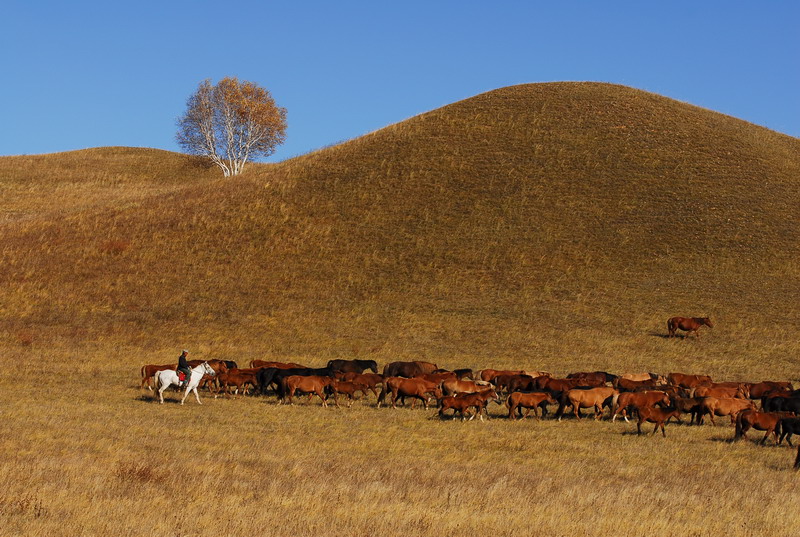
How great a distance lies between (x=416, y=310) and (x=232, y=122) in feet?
181

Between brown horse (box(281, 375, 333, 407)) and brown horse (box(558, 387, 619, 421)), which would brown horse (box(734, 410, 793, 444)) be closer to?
brown horse (box(558, 387, 619, 421))

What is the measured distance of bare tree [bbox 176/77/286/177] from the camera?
8888cm

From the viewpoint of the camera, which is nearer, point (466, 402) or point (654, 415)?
point (654, 415)

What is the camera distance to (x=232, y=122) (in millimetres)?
90125

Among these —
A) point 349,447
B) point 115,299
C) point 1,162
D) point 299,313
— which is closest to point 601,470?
point 349,447

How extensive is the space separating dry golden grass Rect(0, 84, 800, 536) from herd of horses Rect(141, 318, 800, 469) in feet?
2.61

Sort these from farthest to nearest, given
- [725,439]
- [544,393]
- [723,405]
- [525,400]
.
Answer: [544,393] < [525,400] < [723,405] < [725,439]

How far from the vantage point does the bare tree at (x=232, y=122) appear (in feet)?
292

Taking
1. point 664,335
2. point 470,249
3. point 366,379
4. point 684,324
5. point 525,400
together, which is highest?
point 470,249

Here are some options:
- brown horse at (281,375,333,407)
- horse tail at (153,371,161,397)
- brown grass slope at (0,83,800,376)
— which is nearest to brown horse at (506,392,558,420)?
brown horse at (281,375,333,407)

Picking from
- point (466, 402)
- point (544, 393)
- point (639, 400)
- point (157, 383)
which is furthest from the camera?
point (157, 383)

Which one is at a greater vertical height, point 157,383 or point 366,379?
point 366,379

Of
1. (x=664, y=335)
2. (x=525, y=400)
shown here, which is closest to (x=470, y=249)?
(x=664, y=335)

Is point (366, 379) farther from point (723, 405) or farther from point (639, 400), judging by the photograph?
point (723, 405)
